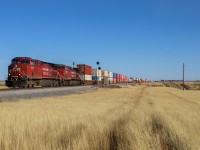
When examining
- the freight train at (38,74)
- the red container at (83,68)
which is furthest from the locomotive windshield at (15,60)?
the red container at (83,68)

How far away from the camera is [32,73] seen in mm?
44781

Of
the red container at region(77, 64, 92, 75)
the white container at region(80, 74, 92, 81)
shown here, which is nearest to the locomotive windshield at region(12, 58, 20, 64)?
the red container at region(77, 64, 92, 75)

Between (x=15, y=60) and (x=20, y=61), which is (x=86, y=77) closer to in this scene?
(x=15, y=60)

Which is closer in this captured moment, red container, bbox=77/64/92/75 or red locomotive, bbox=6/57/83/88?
red locomotive, bbox=6/57/83/88

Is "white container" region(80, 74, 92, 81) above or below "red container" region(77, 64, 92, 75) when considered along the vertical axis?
below

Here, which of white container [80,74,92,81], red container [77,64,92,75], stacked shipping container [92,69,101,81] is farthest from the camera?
stacked shipping container [92,69,101,81]

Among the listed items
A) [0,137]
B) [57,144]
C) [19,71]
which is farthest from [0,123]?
[19,71]

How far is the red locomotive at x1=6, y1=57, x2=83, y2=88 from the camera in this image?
42438 mm

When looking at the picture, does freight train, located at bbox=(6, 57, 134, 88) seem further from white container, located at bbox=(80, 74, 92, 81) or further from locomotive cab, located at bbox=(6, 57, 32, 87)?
white container, located at bbox=(80, 74, 92, 81)

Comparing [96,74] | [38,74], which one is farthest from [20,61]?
[96,74]

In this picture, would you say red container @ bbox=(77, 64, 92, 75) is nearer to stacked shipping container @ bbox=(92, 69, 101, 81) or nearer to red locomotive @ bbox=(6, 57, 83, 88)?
stacked shipping container @ bbox=(92, 69, 101, 81)

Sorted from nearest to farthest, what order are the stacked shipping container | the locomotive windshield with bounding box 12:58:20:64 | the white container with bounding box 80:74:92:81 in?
the locomotive windshield with bounding box 12:58:20:64 → the white container with bounding box 80:74:92:81 → the stacked shipping container

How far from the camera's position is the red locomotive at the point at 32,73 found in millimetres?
42438

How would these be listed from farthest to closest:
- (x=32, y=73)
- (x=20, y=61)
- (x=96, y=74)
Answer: (x=96, y=74) → (x=32, y=73) → (x=20, y=61)
